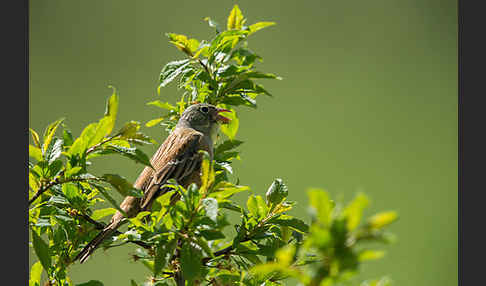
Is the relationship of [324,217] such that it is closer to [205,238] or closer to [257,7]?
[205,238]

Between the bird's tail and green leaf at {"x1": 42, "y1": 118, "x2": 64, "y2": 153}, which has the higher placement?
green leaf at {"x1": 42, "y1": 118, "x2": 64, "y2": 153}

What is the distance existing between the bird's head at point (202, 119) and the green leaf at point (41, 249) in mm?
492

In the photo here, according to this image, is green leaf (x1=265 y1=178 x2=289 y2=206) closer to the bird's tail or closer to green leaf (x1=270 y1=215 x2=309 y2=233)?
green leaf (x1=270 y1=215 x2=309 y2=233)

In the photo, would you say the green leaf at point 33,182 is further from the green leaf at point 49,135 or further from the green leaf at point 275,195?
the green leaf at point 275,195

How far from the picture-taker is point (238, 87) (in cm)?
91

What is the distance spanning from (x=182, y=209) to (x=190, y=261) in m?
0.07

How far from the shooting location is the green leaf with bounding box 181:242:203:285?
65cm

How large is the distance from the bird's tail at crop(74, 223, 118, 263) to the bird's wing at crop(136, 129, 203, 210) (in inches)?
7.3

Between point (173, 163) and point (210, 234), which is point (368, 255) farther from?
point (173, 163)

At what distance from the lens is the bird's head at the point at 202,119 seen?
45.7 inches

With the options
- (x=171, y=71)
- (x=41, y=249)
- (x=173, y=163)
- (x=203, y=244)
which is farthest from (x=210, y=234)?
(x=173, y=163)

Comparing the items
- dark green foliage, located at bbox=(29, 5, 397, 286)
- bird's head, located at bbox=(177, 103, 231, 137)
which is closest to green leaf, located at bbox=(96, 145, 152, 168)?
dark green foliage, located at bbox=(29, 5, 397, 286)

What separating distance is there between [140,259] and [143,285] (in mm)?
83

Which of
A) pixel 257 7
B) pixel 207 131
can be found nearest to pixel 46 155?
pixel 207 131
